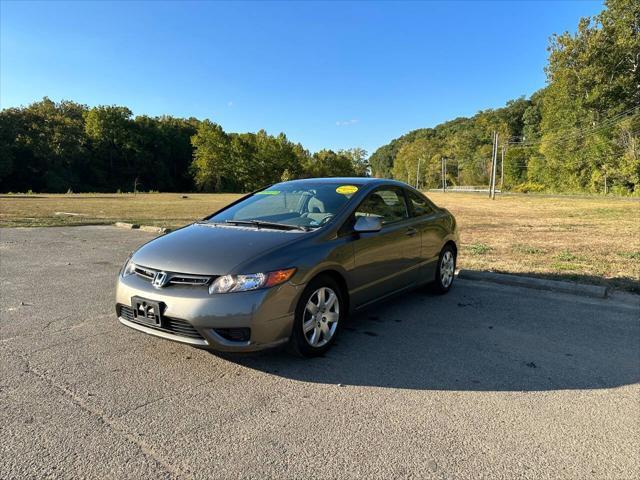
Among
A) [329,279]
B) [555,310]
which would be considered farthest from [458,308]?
[329,279]

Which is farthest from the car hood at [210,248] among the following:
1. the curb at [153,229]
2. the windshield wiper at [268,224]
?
the curb at [153,229]

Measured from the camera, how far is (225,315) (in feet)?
10.5

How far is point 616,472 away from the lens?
232 cm

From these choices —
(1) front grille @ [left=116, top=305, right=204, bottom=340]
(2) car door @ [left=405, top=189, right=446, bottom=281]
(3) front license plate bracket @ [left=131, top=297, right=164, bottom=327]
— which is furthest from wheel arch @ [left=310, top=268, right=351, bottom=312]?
(2) car door @ [left=405, top=189, right=446, bottom=281]

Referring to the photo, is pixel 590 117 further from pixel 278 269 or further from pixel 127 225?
pixel 278 269

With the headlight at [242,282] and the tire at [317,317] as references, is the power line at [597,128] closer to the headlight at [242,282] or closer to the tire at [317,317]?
the tire at [317,317]

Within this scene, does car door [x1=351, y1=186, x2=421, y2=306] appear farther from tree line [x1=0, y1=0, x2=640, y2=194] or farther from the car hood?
tree line [x1=0, y1=0, x2=640, y2=194]

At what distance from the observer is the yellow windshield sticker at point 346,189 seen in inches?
183

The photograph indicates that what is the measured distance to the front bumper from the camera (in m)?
3.20

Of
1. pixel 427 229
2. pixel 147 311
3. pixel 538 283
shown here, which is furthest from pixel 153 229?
pixel 538 283

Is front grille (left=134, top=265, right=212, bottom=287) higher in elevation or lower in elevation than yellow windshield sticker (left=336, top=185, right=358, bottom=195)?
lower

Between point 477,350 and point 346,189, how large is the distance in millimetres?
2087

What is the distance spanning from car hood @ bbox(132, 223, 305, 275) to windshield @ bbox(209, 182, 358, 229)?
1.10ft

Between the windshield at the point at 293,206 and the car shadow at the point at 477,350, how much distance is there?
1.20 meters
